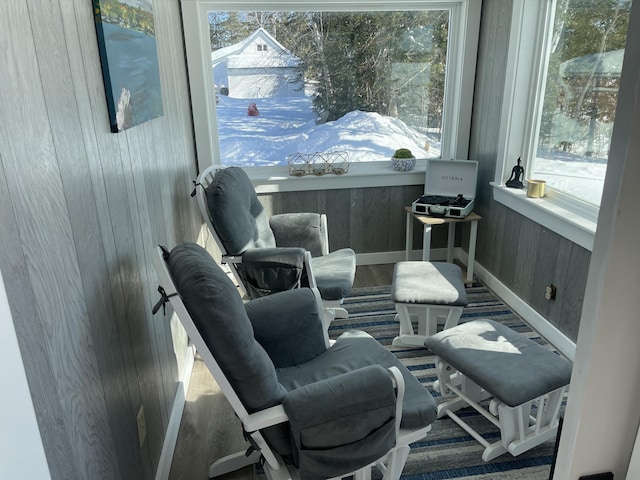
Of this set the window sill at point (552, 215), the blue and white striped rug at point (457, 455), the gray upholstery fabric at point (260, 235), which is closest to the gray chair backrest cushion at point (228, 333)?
the blue and white striped rug at point (457, 455)

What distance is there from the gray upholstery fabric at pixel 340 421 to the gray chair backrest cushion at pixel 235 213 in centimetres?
124

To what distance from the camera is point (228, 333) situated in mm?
1355

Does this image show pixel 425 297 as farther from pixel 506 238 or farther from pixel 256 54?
pixel 256 54

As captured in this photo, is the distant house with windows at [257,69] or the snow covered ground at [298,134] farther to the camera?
the snow covered ground at [298,134]

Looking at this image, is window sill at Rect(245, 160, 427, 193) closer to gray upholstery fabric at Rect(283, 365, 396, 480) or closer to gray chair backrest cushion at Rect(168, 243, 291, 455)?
gray chair backrest cushion at Rect(168, 243, 291, 455)

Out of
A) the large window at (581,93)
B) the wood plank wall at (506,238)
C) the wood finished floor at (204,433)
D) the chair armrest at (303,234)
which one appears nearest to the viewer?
the wood finished floor at (204,433)

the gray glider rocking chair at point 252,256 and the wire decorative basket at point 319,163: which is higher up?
the wire decorative basket at point 319,163

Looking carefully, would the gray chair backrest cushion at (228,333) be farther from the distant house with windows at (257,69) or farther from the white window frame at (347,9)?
the distant house with windows at (257,69)

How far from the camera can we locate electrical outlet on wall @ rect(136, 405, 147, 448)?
1654 millimetres

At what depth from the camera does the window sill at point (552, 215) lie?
8.01 feet

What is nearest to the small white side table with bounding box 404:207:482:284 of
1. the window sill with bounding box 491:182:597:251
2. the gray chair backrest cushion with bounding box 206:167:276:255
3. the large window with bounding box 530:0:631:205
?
the window sill with bounding box 491:182:597:251

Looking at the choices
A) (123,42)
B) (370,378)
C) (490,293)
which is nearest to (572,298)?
(490,293)

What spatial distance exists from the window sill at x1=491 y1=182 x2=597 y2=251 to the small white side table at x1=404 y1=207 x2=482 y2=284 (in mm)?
247

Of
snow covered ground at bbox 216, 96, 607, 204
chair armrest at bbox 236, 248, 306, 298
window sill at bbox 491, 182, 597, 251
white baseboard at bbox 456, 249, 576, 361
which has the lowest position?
white baseboard at bbox 456, 249, 576, 361
